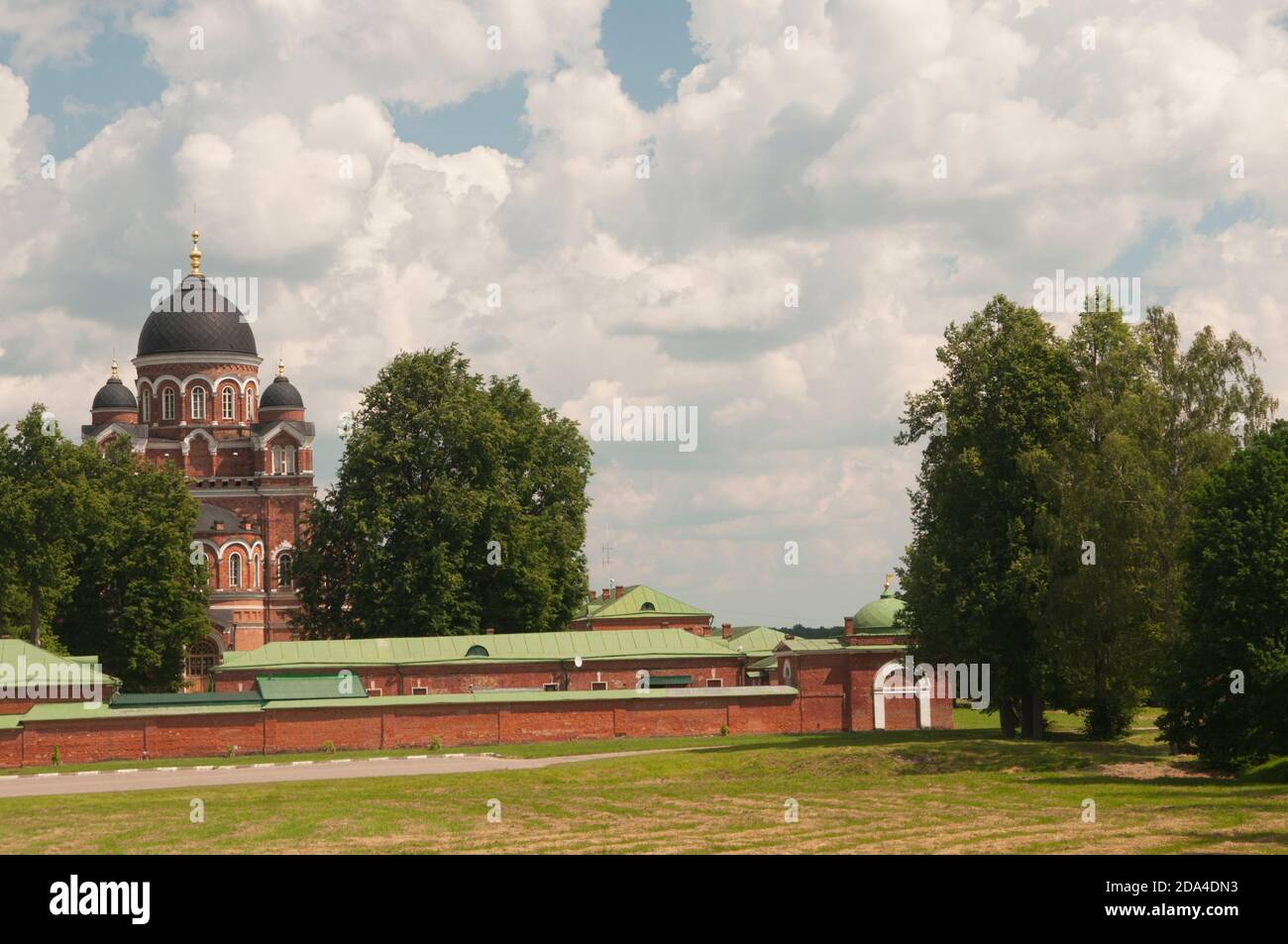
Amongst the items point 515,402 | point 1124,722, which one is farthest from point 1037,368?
point 515,402

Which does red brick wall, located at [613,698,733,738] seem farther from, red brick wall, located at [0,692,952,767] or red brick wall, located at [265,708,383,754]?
red brick wall, located at [265,708,383,754]

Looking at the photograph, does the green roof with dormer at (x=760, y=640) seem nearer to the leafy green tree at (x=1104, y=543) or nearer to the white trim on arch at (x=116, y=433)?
the leafy green tree at (x=1104, y=543)

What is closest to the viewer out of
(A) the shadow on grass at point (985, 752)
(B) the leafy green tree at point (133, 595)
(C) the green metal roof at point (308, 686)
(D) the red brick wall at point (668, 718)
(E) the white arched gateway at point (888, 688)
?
(A) the shadow on grass at point (985, 752)

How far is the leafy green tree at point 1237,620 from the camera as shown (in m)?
32.6

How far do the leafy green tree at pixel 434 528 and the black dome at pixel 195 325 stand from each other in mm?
33230

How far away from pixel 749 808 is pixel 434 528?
35906mm

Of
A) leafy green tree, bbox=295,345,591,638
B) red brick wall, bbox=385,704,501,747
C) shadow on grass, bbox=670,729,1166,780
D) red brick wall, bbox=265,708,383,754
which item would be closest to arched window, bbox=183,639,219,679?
leafy green tree, bbox=295,345,591,638

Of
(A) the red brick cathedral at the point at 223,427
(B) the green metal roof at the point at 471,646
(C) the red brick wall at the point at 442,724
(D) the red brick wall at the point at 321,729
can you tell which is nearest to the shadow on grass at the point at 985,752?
(C) the red brick wall at the point at 442,724

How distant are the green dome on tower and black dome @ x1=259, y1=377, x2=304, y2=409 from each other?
5010 cm

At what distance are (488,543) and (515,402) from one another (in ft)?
32.2

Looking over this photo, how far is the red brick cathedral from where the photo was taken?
93.6m

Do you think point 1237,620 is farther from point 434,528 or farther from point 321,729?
point 434,528

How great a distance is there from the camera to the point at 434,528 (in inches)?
2506
